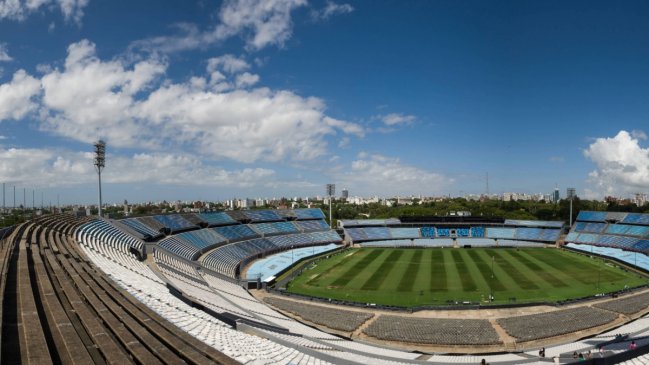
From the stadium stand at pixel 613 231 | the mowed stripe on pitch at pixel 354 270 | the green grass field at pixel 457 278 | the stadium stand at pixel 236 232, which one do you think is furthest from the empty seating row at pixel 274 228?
the stadium stand at pixel 613 231

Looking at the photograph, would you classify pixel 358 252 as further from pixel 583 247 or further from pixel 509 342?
pixel 509 342

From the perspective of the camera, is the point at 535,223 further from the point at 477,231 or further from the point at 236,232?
the point at 236,232

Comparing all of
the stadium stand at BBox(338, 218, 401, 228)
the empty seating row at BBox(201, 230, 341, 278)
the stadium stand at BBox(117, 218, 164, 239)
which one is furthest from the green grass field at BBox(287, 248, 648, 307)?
the stadium stand at BBox(338, 218, 401, 228)

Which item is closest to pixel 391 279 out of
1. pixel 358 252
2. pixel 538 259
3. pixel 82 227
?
pixel 358 252

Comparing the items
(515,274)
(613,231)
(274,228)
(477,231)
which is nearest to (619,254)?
(613,231)

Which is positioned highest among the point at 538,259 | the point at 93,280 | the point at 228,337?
the point at 93,280

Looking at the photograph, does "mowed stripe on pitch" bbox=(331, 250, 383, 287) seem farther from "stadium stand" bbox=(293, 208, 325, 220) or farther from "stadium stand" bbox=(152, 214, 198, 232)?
"stadium stand" bbox=(152, 214, 198, 232)

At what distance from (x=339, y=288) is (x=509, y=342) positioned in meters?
20.9

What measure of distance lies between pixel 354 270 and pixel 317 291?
11994mm

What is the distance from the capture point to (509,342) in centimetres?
2575

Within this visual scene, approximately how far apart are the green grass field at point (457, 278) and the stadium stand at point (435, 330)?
21.4 ft

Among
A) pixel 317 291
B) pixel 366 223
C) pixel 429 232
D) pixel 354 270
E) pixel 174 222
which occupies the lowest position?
pixel 317 291

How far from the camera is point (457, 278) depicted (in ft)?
156

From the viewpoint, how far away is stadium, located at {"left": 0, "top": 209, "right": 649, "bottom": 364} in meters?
10.7
